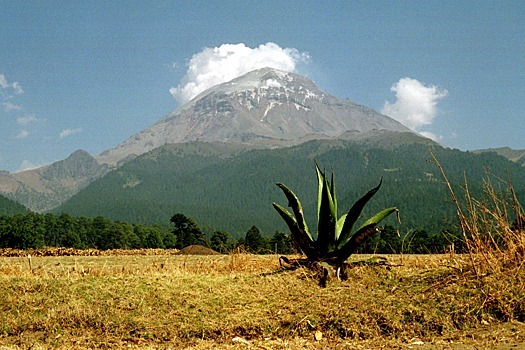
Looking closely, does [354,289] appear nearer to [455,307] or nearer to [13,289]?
[455,307]

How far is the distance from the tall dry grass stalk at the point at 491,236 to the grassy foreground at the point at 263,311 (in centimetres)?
29

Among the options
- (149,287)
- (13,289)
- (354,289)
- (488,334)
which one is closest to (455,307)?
(488,334)

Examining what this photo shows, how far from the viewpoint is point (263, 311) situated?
6867 millimetres

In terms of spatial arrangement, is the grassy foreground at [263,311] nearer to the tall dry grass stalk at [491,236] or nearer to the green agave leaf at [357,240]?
the tall dry grass stalk at [491,236]

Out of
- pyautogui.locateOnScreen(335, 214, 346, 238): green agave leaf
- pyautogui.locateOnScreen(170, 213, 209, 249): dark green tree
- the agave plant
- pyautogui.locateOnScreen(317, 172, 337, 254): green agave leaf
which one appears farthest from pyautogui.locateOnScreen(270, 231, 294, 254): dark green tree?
pyautogui.locateOnScreen(170, 213, 209, 249): dark green tree

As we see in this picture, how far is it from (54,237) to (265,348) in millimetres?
102837

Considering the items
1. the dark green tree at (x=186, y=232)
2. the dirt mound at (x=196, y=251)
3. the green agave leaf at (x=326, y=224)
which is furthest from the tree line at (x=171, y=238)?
the green agave leaf at (x=326, y=224)

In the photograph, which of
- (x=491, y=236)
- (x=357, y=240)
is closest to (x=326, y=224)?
(x=357, y=240)

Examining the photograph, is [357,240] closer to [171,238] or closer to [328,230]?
[328,230]

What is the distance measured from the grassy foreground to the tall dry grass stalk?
0.29 metres

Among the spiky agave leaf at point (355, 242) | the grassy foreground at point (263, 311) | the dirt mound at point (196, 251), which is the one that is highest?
the spiky agave leaf at point (355, 242)

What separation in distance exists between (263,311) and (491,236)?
4.44m

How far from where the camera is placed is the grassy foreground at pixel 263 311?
6.23 metres

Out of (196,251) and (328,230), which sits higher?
(328,230)
